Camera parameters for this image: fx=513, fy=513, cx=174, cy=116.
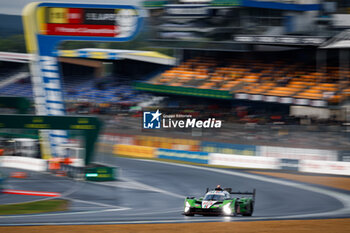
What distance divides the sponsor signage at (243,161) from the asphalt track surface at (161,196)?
1.23 meters

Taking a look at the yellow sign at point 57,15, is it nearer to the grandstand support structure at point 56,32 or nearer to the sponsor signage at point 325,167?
the grandstand support structure at point 56,32

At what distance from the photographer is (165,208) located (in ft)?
60.7

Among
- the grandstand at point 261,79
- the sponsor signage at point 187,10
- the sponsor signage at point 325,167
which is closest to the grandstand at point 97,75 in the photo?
the grandstand at point 261,79

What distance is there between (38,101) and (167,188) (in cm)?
840

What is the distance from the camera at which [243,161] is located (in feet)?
94.0

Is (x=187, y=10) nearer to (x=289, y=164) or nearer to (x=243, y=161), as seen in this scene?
(x=243, y=161)

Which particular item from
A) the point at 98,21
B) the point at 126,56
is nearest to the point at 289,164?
the point at 98,21

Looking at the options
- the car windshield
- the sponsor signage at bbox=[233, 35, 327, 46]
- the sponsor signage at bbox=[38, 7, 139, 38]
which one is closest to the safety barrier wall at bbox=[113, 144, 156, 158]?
the sponsor signage at bbox=[38, 7, 139, 38]

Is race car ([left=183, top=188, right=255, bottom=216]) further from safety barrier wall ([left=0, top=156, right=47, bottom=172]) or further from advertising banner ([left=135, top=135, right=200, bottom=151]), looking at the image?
advertising banner ([left=135, top=135, right=200, bottom=151])

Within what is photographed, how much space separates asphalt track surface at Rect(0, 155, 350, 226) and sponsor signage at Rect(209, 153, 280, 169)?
123 centimetres

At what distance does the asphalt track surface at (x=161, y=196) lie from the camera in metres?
16.5

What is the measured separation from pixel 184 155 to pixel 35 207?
14.3 metres

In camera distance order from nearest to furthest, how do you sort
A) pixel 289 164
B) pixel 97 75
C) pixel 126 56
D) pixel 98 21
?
1. pixel 98 21
2. pixel 289 164
3. pixel 126 56
4. pixel 97 75

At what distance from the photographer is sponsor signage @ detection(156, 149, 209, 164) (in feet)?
99.2
